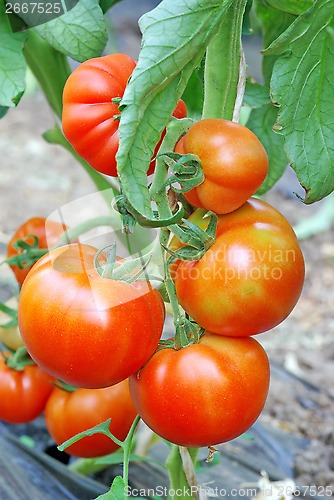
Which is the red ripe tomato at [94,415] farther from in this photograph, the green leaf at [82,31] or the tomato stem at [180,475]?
the green leaf at [82,31]

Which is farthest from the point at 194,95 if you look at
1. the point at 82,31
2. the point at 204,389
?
the point at 204,389

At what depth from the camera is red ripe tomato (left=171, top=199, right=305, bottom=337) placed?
0.59m

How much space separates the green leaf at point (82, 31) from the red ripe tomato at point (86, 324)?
27 cm

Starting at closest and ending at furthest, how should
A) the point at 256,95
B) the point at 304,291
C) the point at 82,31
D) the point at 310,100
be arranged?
the point at 310,100
the point at 82,31
the point at 256,95
the point at 304,291

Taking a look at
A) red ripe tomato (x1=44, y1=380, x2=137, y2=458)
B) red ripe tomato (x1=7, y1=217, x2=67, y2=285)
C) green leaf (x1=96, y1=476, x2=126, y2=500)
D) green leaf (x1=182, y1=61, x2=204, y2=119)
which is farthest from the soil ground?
green leaf (x1=96, y1=476, x2=126, y2=500)

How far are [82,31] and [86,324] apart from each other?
36cm

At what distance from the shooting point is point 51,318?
1.94 feet

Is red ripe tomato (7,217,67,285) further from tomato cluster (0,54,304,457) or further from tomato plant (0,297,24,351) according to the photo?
tomato cluster (0,54,304,457)

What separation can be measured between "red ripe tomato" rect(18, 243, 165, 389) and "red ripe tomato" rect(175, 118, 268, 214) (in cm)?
12

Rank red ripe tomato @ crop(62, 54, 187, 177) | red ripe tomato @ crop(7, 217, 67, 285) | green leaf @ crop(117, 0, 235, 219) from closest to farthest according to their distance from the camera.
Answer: green leaf @ crop(117, 0, 235, 219) → red ripe tomato @ crop(62, 54, 187, 177) → red ripe tomato @ crop(7, 217, 67, 285)

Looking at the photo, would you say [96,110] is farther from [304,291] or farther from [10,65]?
[304,291]

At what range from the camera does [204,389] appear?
609 mm

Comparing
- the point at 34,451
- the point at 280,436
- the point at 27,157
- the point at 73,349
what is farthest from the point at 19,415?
the point at 27,157

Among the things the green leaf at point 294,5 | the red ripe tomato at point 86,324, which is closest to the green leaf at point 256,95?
the green leaf at point 294,5
